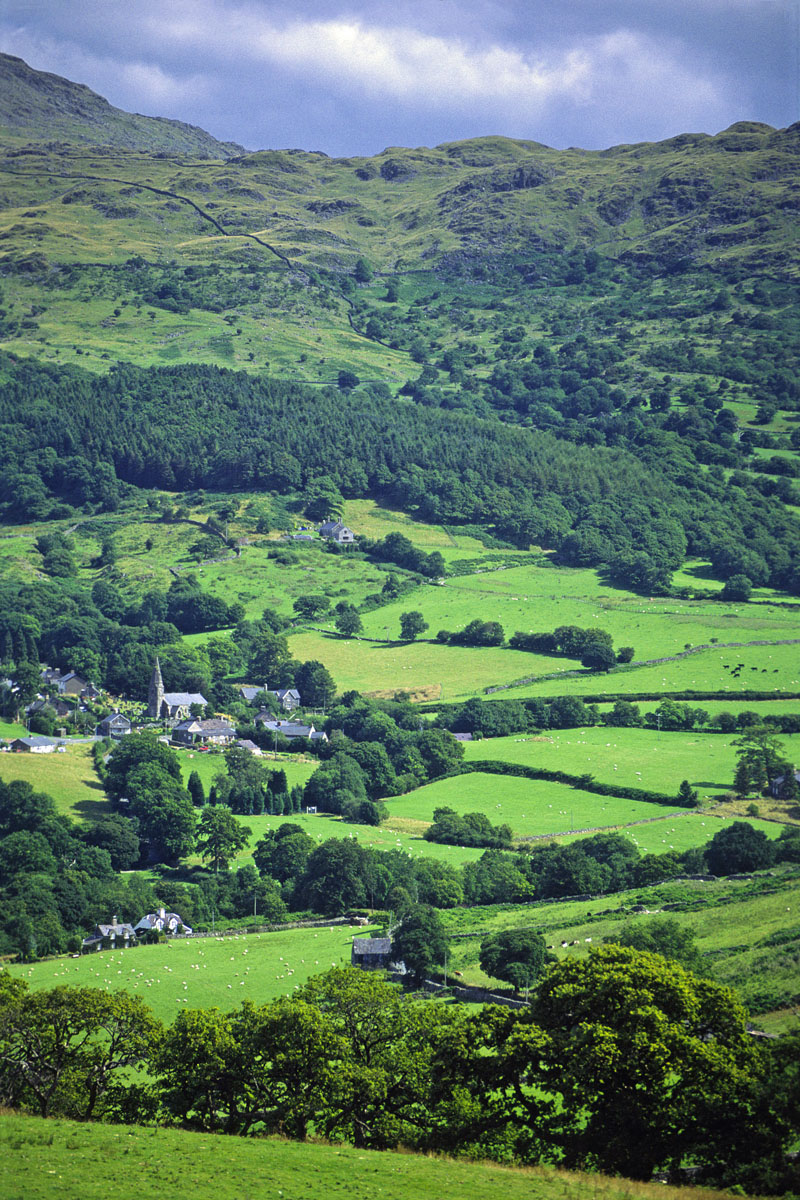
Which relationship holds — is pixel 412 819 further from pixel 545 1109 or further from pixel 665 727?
pixel 545 1109

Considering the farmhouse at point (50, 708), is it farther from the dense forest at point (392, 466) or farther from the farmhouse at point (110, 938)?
the dense forest at point (392, 466)

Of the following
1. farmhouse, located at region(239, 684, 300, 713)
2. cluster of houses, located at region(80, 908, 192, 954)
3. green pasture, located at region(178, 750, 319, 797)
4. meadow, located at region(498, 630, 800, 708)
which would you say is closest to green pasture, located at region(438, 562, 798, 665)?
meadow, located at region(498, 630, 800, 708)

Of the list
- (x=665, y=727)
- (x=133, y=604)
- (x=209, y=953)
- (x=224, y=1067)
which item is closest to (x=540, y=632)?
(x=665, y=727)

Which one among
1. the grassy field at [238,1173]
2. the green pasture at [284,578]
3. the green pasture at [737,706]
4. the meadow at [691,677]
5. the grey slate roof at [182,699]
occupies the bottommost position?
the grey slate roof at [182,699]

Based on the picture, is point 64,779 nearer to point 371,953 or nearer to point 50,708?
point 50,708

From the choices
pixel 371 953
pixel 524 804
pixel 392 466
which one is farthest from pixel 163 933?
pixel 392 466

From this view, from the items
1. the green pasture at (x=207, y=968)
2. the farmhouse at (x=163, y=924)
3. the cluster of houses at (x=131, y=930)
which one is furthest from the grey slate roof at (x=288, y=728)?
the green pasture at (x=207, y=968)
